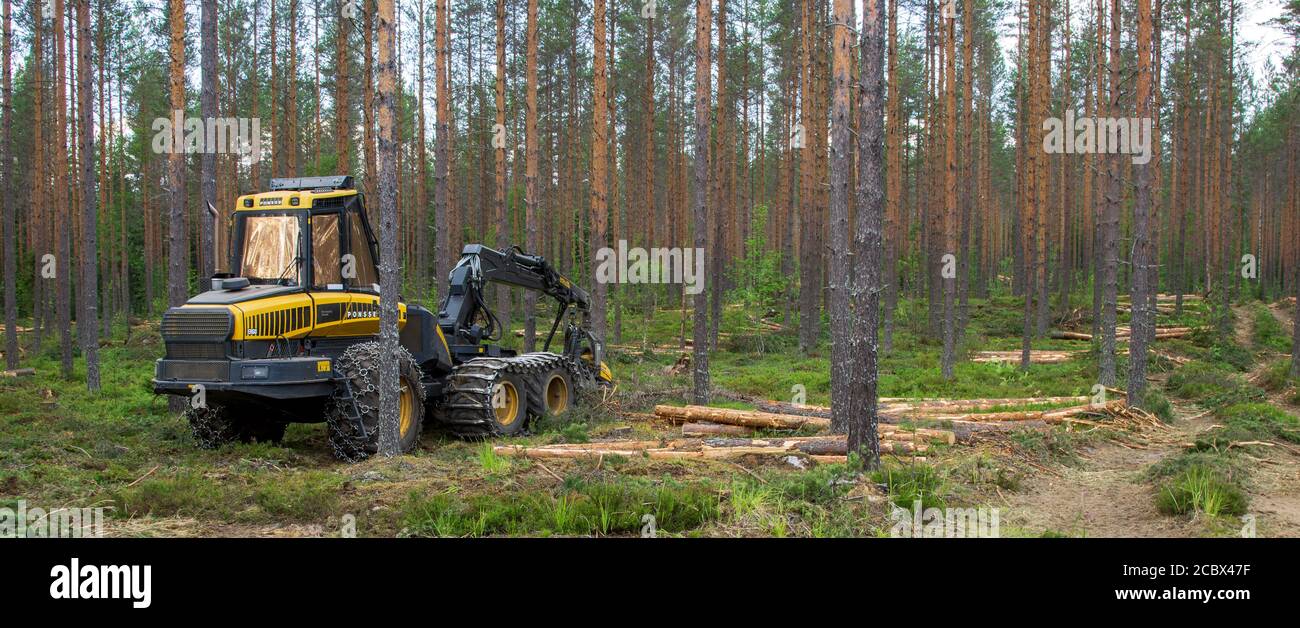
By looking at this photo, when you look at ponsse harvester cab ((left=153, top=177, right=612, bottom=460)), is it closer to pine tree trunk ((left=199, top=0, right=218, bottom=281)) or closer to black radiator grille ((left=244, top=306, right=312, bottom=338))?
black radiator grille ((left=244, top=306, right=312, bottom=338))

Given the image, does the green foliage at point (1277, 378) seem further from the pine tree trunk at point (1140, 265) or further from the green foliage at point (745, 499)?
the green foliage at point (745, 499)

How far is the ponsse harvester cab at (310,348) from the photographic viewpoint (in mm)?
9180

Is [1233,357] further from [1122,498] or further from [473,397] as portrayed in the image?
[473,397]

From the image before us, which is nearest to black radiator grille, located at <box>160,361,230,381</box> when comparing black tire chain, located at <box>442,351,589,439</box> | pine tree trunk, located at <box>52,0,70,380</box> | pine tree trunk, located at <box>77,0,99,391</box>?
black tire chain, located at <box>442,351,589,439</box>

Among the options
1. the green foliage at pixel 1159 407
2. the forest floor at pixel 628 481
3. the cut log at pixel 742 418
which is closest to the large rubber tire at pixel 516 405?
the forest floor at pixel 628 481

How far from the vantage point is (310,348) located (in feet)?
32.2

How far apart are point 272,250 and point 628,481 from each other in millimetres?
5253

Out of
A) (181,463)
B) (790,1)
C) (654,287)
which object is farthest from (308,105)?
(181,463)

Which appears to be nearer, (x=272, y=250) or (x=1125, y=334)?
(x=272, y=250)

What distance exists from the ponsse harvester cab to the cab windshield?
0.05ft

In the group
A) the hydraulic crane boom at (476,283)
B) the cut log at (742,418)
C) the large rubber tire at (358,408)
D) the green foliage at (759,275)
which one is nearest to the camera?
the large rubber tire at (358,408)

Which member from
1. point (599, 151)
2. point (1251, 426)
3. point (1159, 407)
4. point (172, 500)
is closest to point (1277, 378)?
point (1159, 407)

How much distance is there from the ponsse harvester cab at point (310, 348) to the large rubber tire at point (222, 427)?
16 mm

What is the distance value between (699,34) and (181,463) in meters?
10.3
